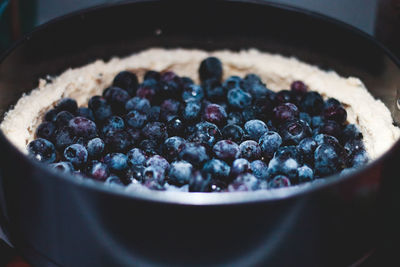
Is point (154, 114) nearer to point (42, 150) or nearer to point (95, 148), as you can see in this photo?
point (95, 148)

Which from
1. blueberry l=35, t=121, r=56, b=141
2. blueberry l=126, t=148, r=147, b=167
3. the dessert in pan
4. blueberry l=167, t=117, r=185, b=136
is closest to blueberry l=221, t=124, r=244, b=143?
the dessert in pan

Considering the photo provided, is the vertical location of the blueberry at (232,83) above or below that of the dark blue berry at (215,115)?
above

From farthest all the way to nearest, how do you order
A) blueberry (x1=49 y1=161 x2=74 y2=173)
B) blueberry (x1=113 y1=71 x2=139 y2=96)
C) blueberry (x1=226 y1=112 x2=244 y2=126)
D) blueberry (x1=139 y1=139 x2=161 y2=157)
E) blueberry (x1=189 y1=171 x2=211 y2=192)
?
blueberry (x1=113 y1=71 x2=139 y2=96) < blueberry (x1=226 y1=112 x2=244 y2=126) < blueberry (x1=139 y1=139 x2=161 y2=157) < blueberry (x1=49 y1=161 x2=74 y2=173) < blueberry (x1=189 y1=171 x2=211 y2=192)

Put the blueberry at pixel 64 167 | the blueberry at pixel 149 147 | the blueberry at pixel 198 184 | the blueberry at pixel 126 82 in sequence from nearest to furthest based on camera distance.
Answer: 1. the blueberry at pixel 198 184
2. the blueberry at pixel 64 167
3. the blueberry at pixel 149 147
4. the blueberry at pixel 126 82

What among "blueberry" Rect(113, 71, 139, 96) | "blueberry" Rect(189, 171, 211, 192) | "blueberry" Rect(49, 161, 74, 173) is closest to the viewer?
"blueberry" Rect(189, 171, 211, 192)

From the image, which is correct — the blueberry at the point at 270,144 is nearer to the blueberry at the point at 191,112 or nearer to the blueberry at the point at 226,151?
the blueberry at the point at 226,151

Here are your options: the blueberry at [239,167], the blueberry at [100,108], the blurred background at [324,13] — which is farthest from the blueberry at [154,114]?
the blurred background at [324,13]

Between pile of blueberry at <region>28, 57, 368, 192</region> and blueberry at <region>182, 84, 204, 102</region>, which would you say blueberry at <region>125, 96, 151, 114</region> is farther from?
blueberry at <region>182, 84, 204, 102</region>

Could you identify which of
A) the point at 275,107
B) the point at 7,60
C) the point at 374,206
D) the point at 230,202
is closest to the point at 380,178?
the point at 374,206
